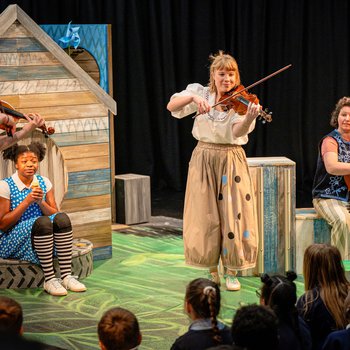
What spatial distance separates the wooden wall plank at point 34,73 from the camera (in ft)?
16.6

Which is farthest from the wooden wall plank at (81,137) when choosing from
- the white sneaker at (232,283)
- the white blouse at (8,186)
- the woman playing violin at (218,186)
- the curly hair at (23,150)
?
the white sneaker at (232,283)

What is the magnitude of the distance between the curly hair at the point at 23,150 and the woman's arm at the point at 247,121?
1265mm

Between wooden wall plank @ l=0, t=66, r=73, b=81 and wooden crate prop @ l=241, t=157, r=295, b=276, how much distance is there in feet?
4.50

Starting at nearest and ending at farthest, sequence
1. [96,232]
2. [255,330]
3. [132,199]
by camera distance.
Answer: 1. [255,330]
2. [96,232]
3. [132,199]

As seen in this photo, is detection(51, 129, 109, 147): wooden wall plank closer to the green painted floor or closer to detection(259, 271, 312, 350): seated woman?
the green painted floor

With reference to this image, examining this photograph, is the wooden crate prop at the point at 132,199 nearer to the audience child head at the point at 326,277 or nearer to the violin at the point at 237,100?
the violin at the point at 237,100

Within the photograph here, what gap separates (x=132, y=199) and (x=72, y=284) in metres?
2.05

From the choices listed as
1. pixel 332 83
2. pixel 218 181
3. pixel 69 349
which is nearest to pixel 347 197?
pixel 218 181

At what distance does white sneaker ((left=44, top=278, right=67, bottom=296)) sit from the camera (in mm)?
4734

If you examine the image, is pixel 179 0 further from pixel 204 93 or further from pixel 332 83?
pixel 204 93

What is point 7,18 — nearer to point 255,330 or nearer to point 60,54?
point 60,54

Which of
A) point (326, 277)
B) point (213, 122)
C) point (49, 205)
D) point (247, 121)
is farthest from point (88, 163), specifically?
point (326, 277)

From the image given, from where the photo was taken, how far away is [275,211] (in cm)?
502

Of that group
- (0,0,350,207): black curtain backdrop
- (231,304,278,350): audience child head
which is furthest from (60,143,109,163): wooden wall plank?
(231,304,278,350): audience child head
